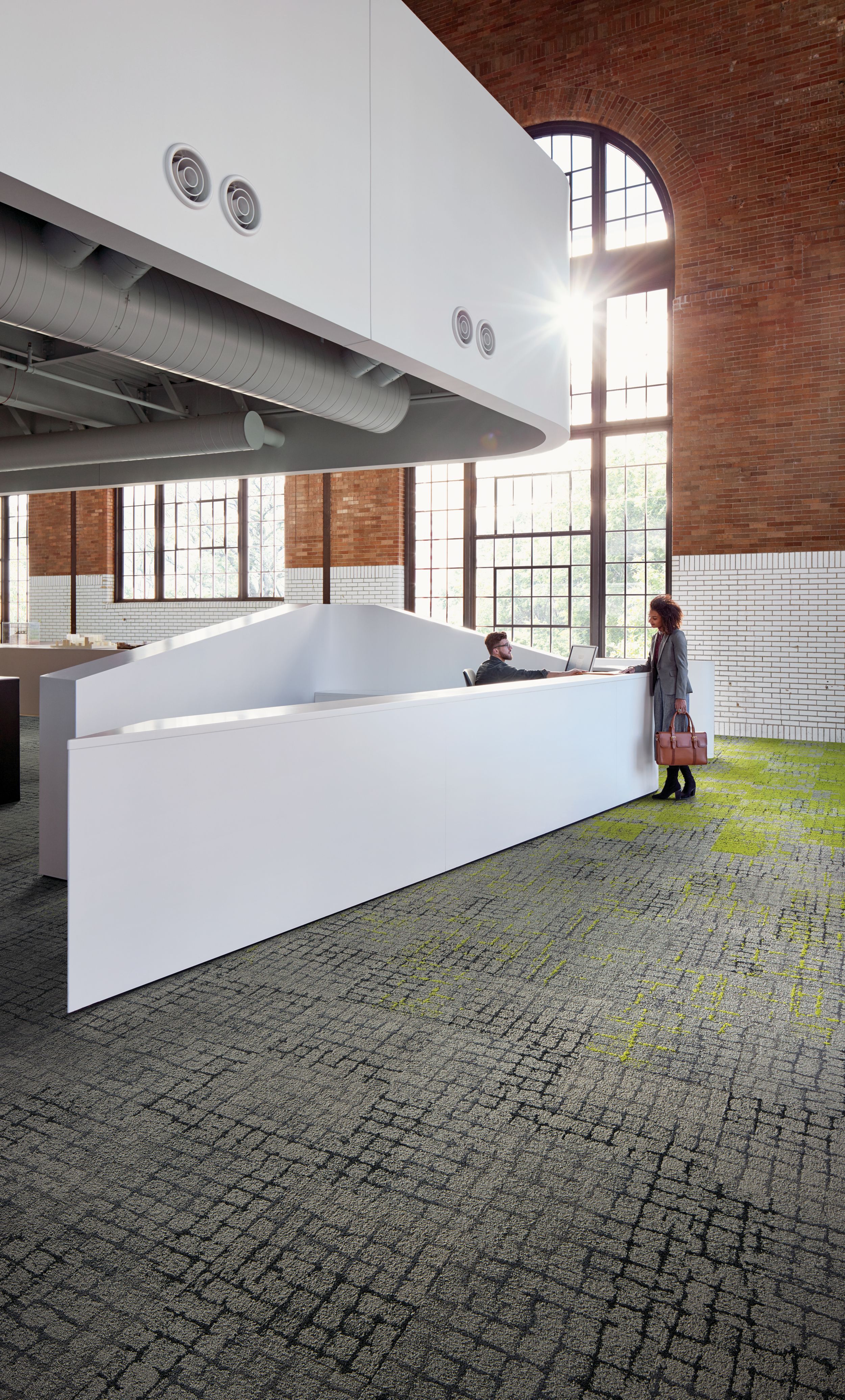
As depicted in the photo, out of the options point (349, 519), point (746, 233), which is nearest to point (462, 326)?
point (746, 233)

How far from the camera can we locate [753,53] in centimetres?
1014

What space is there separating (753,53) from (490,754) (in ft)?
31.6

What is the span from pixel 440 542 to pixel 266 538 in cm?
314

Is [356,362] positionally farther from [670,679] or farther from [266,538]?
[266,538]

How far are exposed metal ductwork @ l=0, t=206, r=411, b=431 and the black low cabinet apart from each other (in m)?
2.92

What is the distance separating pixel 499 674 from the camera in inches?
256

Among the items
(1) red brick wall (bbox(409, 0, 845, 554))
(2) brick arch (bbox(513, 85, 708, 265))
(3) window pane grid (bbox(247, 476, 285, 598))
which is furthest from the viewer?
(3) window pane grid (bbox(247, 476, 285, 598))

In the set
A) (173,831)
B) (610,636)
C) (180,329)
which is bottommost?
(173,831)

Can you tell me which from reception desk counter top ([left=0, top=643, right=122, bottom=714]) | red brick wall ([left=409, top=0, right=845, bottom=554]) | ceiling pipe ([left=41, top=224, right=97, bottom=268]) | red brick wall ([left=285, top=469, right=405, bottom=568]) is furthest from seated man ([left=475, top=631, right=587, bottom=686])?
red brick wall ([left=285, top=469, right=405, bottom=568])

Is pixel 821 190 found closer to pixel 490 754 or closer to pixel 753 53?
pixel 753 53

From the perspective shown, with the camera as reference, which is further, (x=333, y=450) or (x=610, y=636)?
(x=610, y=636)

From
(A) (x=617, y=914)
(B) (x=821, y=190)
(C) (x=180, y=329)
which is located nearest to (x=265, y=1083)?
(A) (x=617, y=914)

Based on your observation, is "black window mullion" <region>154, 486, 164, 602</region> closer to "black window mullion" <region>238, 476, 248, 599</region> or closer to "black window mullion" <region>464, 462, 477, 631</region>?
"black window mullion" <region>238, 476, 248, 599</region>

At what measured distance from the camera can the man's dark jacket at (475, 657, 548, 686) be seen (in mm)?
6492
